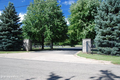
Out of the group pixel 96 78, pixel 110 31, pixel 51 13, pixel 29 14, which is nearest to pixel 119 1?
pixel 110 31

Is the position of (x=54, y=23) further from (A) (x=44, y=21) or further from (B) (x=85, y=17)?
(B) (x=85, y=17)

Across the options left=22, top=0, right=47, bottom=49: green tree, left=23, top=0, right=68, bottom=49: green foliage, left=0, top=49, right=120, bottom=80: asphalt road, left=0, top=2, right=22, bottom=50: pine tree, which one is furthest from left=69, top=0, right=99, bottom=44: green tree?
left=0, top=2, right=22, bottom=50: pine tree

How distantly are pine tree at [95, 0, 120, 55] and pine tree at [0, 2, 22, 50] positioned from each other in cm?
1635

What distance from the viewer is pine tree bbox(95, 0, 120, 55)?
1250 cm

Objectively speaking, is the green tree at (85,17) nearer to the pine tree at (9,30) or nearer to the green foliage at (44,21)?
the green foliage at (44,21)

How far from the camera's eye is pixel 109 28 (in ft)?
41.6

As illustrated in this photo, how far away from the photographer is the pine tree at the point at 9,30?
19.2 metres

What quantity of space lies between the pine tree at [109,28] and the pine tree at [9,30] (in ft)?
53.7

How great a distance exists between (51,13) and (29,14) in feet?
20.0

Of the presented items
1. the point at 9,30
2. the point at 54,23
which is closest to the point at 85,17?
the point at 54,23

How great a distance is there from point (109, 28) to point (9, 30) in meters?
19.3

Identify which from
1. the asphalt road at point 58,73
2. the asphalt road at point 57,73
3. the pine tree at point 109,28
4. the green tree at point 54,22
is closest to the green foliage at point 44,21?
the green tree at point 54,22

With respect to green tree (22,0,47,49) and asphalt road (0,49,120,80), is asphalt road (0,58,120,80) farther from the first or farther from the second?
green tree (22,0,47,49)

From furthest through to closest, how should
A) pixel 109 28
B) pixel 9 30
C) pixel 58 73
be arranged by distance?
pixel 9 30, pixel 109 28, pixel 58 73
